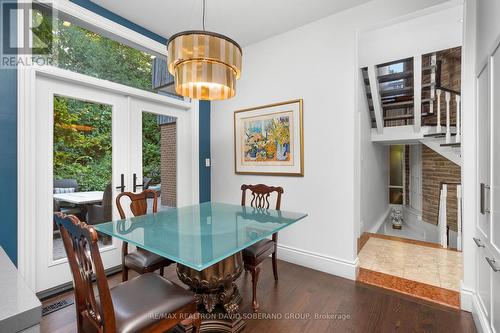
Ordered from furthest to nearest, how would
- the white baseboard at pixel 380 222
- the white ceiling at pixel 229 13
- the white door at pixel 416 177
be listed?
the white door at pixel 416 177, the white baseboard at pixel 380 222, the white ceiling at pixel 229 13

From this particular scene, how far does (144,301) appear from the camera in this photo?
4.24 ft

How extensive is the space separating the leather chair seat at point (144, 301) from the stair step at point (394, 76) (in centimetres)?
399

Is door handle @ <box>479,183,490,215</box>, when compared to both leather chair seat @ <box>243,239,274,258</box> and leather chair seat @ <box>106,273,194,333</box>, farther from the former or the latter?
leather chair seat @ <box>106,273,194,333</box>

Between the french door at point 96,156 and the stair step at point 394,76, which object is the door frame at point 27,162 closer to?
the french door at point 96,156

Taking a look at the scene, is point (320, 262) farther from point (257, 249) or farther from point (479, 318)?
point (479, 318)

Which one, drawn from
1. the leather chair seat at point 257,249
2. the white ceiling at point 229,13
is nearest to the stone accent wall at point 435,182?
the white ceiling at point 229,13

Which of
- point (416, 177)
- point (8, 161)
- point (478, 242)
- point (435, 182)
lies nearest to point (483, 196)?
point (478, 242)

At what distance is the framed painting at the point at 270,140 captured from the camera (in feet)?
9.71

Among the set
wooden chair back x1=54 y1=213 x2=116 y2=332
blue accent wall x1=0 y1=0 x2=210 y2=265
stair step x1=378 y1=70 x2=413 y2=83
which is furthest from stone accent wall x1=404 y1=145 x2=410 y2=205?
blue accent wall x1=0 y1=0 x2=210 y2=265

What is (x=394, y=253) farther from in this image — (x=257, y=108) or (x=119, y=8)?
(x=119, y=8)

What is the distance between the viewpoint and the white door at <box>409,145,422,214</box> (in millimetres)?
5590

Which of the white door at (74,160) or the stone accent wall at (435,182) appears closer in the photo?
the white door at (74,160)

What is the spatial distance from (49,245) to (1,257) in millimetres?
1044

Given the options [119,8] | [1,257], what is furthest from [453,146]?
[1,257]
